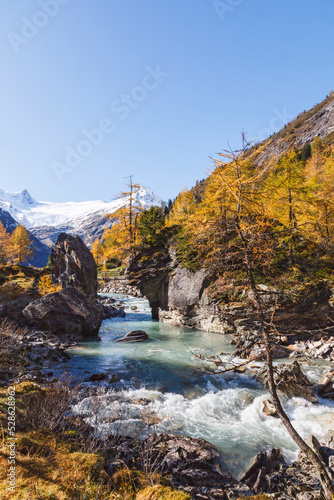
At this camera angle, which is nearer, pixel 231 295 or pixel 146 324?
pixel 231 295

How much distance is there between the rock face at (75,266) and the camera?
89.1ft

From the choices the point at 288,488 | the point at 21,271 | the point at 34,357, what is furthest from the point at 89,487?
the point at 21,271

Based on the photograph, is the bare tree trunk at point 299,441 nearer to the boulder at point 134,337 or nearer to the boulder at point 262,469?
the boulder at point 262,469

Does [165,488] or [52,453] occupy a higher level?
[52,453]

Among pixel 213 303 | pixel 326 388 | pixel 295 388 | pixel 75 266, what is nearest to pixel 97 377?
pixel 295 388

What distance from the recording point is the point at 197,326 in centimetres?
2495

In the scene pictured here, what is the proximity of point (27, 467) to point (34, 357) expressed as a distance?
12.1 m

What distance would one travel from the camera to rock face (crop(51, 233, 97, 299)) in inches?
1069

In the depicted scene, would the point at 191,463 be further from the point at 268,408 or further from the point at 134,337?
the point at 134,337

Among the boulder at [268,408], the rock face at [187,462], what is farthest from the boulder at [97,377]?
the boulder at [268,408]

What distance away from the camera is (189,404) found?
1040 centimetres

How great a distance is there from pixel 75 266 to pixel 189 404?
834 inches

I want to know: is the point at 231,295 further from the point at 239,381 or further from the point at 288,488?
the point at 288,488

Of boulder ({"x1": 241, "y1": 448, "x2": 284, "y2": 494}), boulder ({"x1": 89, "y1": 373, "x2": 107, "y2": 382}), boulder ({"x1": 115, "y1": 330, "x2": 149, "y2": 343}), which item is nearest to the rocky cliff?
boulder ({"x1": 115, "y1": 330, "x2": 149, "y2": 343})
